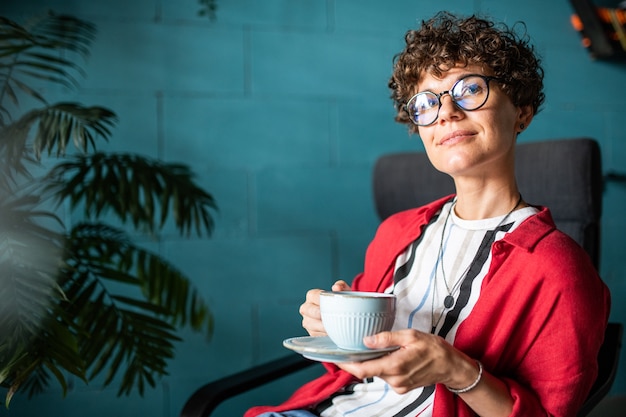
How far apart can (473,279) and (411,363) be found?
317 mm

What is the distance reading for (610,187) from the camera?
2.50m

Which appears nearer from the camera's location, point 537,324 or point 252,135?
point 537,324

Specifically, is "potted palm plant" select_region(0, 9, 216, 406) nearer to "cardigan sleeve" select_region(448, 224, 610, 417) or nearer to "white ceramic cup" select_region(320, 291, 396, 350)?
"white ceramic cup" select_region(320, 291, 396, 350)

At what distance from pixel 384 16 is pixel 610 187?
1.16 metres

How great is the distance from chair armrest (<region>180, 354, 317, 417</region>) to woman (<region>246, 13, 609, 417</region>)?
74 mm

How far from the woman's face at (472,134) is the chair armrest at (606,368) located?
0.46m

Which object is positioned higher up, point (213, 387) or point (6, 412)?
point (213, 387)

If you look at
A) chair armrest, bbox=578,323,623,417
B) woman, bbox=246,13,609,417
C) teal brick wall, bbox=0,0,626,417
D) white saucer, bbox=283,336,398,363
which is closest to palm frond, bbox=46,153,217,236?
teal brick wall, bbox=0,0,626,417

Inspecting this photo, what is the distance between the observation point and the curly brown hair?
115 cm

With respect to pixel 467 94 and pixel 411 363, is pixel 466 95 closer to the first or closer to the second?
pixel 467 94

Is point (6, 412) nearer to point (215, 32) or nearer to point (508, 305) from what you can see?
point (215, 32)

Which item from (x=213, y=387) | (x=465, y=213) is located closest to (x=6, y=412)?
(x=213, y=387)

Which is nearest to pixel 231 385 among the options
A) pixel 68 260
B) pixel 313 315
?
pixel 313 315

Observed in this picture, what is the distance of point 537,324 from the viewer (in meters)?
1.00
